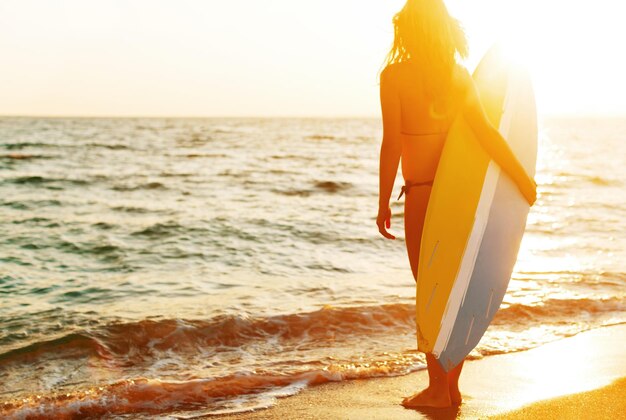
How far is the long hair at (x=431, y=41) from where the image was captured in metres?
3.22

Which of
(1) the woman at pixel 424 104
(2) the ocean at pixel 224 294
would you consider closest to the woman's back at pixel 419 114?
(1) the woman at pixel 424 104

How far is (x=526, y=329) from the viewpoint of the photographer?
18.8 feet

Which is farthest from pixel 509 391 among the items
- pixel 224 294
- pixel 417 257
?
pixel 224 294

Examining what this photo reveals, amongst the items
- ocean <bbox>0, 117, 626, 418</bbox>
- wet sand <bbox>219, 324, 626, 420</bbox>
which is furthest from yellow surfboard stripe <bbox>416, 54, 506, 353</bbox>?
ocean <bbox>0, 117, 626, 418</bbox>

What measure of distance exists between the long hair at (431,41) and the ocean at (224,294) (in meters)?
2.01

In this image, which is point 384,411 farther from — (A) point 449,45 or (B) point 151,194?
(B) point 151,194

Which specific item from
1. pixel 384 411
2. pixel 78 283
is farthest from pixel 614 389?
pixel 78 283

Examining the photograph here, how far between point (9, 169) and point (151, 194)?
5889 mm

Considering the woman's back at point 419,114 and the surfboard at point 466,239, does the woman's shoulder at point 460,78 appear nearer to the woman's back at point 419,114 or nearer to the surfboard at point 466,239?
the woman's back at point 419,114

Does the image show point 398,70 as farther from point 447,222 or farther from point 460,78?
point 447,222

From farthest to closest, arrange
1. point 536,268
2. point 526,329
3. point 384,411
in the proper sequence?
point 536,268 < point 526,329 < point 384,411

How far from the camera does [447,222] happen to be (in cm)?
335

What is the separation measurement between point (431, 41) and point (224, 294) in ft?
13.5

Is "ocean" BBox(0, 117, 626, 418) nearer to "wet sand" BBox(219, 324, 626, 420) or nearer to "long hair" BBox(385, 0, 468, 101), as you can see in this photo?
"wet sand" BBox(219, 324, 626, 420)
